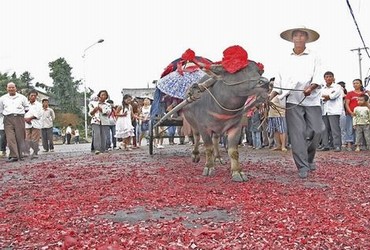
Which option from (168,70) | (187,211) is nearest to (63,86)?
(168,70)

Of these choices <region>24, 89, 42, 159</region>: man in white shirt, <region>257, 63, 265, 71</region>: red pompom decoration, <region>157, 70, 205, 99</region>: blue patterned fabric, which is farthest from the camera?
<region>24, 89, 42, 159</region>: man in white shirt

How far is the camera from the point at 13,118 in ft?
38.6

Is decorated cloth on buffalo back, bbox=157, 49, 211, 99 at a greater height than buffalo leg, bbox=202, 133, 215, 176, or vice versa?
decorated cloth on buffalo back, bbox=157, 49, 211, 99

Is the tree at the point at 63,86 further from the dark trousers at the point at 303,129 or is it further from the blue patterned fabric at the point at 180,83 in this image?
the dark trousers at the point at 303,129

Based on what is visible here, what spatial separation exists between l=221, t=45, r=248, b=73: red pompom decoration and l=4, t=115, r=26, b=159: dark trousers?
6983 mm

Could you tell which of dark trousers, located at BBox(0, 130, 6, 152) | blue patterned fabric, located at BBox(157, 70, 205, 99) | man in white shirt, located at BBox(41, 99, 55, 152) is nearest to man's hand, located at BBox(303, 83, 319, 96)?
blue patterned fabric, located at BBox(157, 70, 205, 99)

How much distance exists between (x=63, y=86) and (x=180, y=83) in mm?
63350

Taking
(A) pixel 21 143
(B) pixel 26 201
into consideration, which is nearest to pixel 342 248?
(B) pixel 26 201

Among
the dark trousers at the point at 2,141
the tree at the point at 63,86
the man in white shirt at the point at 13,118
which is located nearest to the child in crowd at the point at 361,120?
the man in white shirt at the point at 13,118

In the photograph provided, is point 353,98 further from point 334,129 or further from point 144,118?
point 144,118

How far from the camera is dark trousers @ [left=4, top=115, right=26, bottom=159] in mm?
11773

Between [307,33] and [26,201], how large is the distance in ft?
15.2

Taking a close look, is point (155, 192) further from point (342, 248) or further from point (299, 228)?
point (342, 248)

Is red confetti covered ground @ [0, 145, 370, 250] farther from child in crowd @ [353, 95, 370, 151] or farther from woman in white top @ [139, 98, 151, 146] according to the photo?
woman in white top @ [139, 98, 151, 146]
